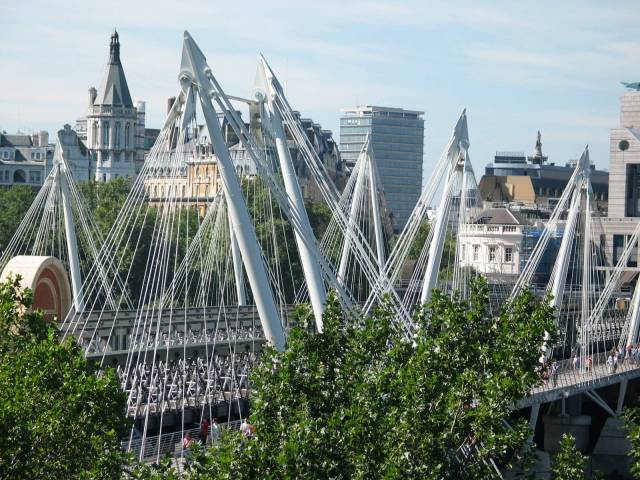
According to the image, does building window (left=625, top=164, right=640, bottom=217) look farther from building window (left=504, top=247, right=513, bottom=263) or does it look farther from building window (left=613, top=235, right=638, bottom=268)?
building window (left=504, top=247, right=513, bottom=263)

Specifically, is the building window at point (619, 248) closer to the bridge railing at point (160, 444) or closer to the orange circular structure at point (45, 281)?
the orange circular structure at point (45, 281)

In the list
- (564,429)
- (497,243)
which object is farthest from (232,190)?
(497,243)

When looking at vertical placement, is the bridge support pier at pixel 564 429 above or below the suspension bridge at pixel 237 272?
below

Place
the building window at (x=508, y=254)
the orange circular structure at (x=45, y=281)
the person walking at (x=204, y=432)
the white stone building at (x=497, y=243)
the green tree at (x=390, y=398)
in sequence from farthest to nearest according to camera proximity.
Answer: the building window at (x=508, y=254) → the white stone building at (x=497, y=243) → the orange circular structure at (x=45, y=281) → the person walking at (x=204, y=432) → the green tree at (x=390, y=398)

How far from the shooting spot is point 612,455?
78.6 m

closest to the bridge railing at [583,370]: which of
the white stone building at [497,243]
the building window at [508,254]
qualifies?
the white stone building at [497,243]

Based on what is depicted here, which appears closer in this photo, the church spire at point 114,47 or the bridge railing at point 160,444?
the bridge railing at point 160,444

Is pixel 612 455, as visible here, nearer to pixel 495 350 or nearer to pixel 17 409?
pixel 495 350

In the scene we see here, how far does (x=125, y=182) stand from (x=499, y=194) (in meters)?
49.2

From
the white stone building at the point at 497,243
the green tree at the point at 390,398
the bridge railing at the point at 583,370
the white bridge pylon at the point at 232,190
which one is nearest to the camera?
the green tree at the point at 390,398

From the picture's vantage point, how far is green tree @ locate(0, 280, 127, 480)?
121ft

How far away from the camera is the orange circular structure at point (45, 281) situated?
67062 millimetres

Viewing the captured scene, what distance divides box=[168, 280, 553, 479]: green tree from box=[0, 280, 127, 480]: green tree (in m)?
1.95

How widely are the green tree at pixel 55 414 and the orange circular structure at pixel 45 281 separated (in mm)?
26089
